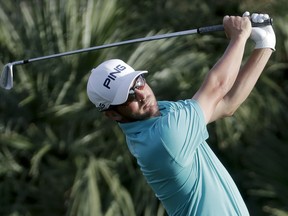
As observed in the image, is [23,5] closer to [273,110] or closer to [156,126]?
[273,110]

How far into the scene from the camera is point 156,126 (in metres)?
4.01

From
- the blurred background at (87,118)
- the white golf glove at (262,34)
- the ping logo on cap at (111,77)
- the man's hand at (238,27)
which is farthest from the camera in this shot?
the blurred background at (87,118)

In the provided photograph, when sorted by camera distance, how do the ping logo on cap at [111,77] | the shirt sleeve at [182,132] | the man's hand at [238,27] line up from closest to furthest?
the shirt sleeve at [182,132]
the ping logo on cap at [111,77]
the man's hand at [238,27]

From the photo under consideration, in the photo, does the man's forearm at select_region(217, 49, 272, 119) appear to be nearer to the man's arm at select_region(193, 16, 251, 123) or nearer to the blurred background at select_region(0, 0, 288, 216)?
the man's arm at select_region(193, 16, 251, 123)

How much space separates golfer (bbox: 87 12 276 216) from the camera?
13.1ft

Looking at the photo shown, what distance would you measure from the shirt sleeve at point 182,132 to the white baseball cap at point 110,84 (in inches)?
8.2

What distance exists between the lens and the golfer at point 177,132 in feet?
13.1

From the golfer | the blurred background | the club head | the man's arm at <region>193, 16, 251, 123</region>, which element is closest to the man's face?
the golfer

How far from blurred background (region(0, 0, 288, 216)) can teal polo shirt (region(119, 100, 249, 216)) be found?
2.64 meters

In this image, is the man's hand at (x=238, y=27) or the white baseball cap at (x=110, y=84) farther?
the man's hand at (x=238, y=27)

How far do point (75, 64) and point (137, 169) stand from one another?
89 centimetres

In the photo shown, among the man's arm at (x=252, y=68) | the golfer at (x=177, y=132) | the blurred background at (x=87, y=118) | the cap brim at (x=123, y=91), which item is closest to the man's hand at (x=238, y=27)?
the golfer at (x=177, y=132)

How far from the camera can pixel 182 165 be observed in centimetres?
399

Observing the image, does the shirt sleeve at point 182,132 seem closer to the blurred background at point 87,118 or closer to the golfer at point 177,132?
the golfer at point 177,132
